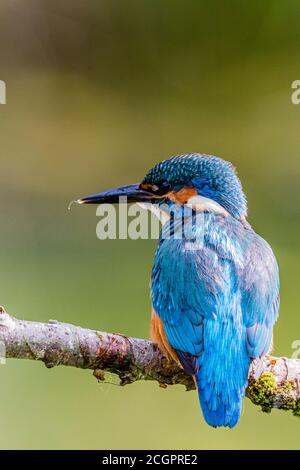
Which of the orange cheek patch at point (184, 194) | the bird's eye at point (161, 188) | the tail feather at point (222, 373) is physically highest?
the bird's eye at point (161, 188)

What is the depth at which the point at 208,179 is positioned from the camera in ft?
10.5

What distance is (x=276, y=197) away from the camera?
7.19 meters

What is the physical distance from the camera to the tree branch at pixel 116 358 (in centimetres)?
256

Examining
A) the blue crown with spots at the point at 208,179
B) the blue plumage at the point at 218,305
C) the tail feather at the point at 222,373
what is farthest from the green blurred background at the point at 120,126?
the tail feather at the point at 222,373

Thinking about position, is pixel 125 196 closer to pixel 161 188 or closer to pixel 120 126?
pixel 161 188

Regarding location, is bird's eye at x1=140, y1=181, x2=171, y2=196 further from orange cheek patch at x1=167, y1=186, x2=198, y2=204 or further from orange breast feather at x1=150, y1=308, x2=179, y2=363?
orange breast feather at x1=150, y1=308, x2=179, y2=363

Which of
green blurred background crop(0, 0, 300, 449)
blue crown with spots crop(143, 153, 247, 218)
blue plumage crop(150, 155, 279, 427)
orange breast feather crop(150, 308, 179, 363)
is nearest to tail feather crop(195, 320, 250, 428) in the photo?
blue plumage crop(150, 155, 279, 427)

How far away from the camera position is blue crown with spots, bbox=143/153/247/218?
10.5ft

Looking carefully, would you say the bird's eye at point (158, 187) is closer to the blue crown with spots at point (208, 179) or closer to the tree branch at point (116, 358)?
the blue crown with spots at point (208, 179)

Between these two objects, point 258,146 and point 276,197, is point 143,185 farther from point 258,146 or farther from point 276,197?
point 258,146

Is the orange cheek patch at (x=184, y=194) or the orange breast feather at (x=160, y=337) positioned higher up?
the orange cheek patch at (x=184, y=194)

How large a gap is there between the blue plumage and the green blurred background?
2.24 m

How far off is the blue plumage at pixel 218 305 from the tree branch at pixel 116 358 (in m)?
0.12

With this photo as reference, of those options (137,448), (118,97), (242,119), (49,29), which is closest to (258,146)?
(242,119)
